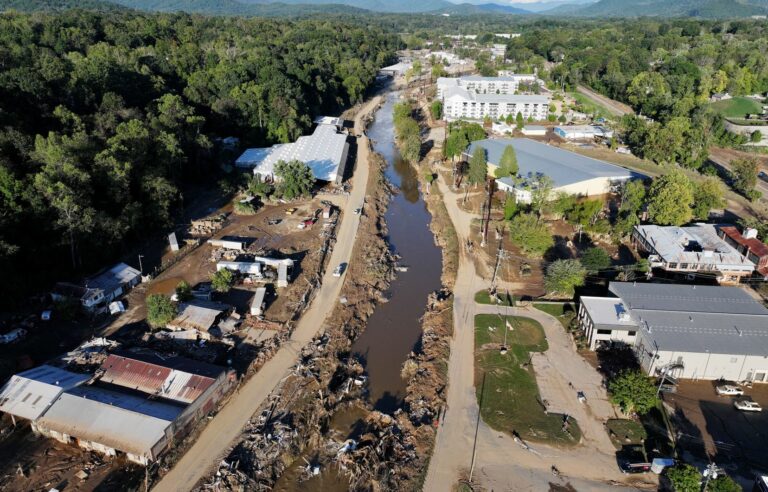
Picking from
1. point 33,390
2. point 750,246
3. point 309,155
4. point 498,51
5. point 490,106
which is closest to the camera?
point 33,390

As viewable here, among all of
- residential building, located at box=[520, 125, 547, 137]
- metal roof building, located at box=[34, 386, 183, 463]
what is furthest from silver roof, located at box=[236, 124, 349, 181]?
metal roof building, located at box=[34, 386, 183, 463]

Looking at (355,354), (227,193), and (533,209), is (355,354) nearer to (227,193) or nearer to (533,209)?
(533,209)

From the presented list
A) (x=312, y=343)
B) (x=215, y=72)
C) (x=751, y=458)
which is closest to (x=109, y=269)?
(x=312, y=343)

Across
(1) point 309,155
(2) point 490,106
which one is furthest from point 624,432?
(2) point 490,106

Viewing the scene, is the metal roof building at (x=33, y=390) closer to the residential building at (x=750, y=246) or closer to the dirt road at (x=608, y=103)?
the residential building at (x=750, y=246)

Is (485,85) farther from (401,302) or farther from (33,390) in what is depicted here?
(33,390)

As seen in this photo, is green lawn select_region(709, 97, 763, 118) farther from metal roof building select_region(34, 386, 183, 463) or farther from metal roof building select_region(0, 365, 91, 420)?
metal roof building select_region(0, 365, 91, 420)
